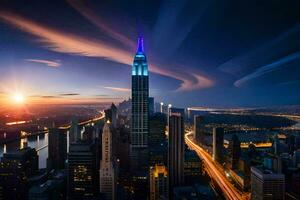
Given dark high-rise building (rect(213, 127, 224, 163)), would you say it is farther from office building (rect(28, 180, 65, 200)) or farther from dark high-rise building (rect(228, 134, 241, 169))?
office building (rect(28, 180, 65, 200))

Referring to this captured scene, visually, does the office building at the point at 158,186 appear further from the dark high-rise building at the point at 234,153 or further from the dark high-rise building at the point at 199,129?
the dark high-rise building at the point at 199,129

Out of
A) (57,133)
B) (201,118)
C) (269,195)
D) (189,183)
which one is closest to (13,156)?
(57,133)

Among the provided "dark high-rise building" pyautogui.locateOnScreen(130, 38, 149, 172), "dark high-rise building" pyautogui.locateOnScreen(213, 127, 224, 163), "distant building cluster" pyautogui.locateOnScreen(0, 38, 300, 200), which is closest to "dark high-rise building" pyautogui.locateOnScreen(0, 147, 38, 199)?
"distant building cluster" pyautogui.locateOnScreen(0, 38, 300, 200)

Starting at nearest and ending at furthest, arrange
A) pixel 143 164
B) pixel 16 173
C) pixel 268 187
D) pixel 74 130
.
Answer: pixel 268 187 → pixel 16 173 → pixel 143 164 → pixel 74 130

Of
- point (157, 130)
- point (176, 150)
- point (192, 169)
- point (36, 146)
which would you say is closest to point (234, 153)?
point (192, 169)

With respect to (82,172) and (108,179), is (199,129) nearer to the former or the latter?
(82,172)

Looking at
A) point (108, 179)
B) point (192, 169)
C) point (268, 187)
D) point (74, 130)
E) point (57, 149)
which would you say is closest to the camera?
point (268, 187)

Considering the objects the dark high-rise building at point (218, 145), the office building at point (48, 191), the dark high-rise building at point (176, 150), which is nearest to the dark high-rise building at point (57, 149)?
the office building at point (48, 191)
